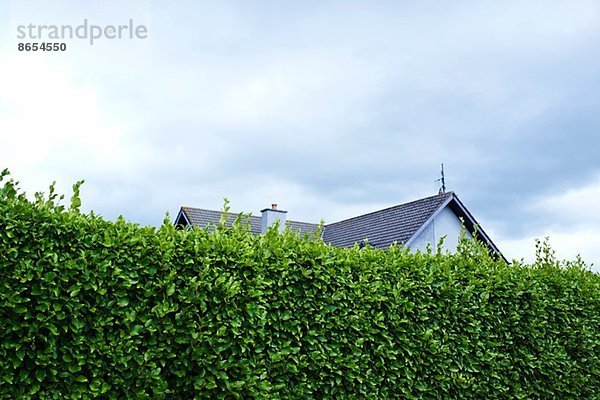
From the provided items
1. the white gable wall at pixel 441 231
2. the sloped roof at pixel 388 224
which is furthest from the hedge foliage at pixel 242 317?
the white gable wall at pixel 441 231

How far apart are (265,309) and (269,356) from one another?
1.23 ft

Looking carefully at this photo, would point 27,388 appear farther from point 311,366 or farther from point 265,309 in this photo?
point 311,366

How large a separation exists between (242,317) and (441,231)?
550 inches

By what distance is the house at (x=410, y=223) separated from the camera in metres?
16.7

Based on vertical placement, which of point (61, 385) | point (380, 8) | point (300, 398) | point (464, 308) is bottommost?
point (300, 398)

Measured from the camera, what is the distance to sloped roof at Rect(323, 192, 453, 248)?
16.8 meters

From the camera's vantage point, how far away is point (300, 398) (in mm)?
4441

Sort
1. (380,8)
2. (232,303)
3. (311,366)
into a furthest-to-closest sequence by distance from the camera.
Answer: (380,8) < (311,366) < (232,303)

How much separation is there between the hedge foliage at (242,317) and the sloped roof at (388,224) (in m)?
9.55

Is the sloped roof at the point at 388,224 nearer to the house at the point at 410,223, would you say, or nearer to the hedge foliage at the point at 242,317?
the house at the point at 410,223

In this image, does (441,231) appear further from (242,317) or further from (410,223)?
(242,317)

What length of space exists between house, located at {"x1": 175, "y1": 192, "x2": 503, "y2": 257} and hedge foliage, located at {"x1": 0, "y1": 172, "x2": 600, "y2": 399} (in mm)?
10038

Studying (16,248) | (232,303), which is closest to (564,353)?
(232,303)

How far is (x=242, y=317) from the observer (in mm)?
4215
